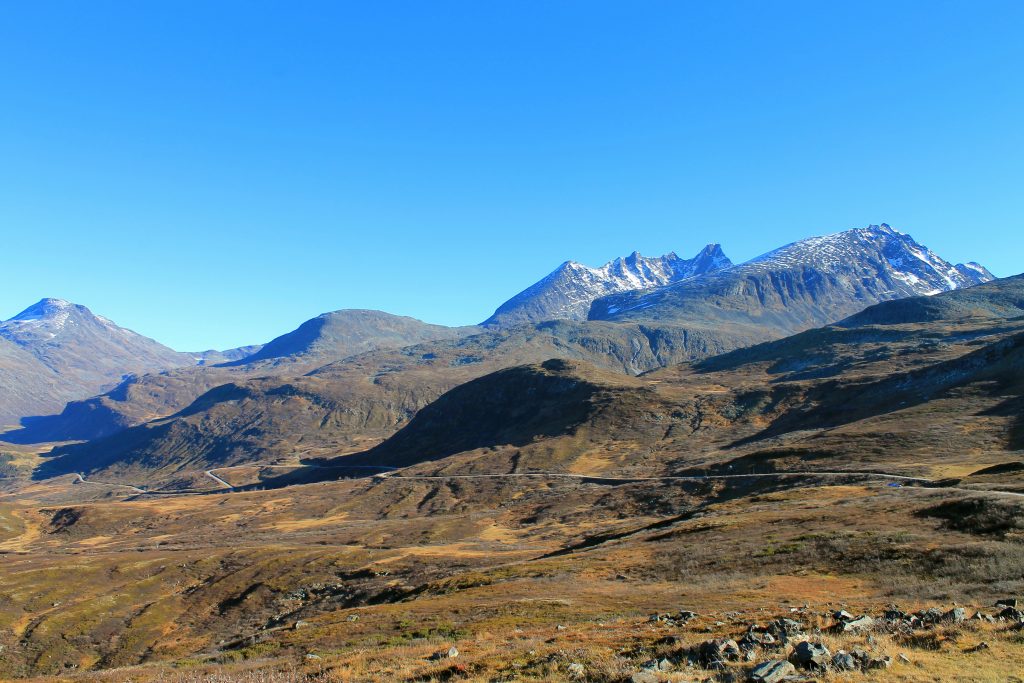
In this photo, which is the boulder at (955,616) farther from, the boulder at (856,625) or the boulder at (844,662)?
the boulder at (844,662)

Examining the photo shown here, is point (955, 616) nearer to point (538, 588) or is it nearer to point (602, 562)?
point (538, 588)

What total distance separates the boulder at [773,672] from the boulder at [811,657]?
55 cm

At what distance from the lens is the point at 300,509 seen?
513 feet

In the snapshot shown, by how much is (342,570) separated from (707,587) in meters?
55.5

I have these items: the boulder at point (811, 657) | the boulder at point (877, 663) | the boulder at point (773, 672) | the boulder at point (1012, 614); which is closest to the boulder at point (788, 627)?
the boulder at point (811, 657)

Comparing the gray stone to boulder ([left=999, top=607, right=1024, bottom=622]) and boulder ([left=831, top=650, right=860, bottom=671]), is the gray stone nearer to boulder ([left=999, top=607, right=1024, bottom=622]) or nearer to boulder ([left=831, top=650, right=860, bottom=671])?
boulder ([left=831, top=650, right=860, bottom=671])

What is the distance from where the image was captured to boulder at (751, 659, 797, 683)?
18.5 m

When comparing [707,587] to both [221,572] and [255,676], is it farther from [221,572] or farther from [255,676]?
[221,572]

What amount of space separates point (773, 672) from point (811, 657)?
1.59 meters

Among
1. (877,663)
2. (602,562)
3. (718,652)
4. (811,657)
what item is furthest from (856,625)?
(602,562)

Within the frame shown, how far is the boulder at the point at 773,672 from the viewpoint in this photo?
18547 millimetres

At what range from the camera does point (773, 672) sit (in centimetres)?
1884

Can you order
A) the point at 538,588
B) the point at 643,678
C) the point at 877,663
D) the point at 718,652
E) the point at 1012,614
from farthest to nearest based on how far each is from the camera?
the point at 538,588, the point at 1012,614, the point at 718,652, the point at 643,678, the point at 877,663

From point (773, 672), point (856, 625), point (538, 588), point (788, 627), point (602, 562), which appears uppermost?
point (773, 672)
